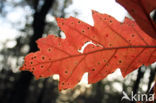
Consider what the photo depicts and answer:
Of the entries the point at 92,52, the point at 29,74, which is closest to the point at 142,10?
the point at 92,52

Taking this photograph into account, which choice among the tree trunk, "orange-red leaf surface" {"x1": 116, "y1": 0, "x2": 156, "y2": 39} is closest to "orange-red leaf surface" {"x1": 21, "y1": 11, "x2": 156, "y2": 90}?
"orange-red leaf surface" {"x1": 116, "y1": 0, "x2": 156, "y2": 39}

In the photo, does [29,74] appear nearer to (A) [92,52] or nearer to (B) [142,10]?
(A) [92,52]

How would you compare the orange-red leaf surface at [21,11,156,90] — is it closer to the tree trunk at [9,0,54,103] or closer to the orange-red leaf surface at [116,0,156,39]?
the orange-red leaf surface at [116,0,156,39]

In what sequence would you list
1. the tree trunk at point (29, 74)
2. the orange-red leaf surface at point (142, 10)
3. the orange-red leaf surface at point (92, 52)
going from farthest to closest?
1. the tree trunk at point (29, 74)
2. the orange-red leaf surface at point (92, 52)
3. the orange-red leaf surface at point (142, 10)

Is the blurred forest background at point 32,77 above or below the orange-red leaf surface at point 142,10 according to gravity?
above

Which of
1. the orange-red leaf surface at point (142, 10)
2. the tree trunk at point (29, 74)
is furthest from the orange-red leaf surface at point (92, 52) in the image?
the tree trunk at point (29, 74)

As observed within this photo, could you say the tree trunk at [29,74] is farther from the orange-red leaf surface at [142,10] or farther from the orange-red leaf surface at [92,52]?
the orange-red leaf surface at [142,10]
